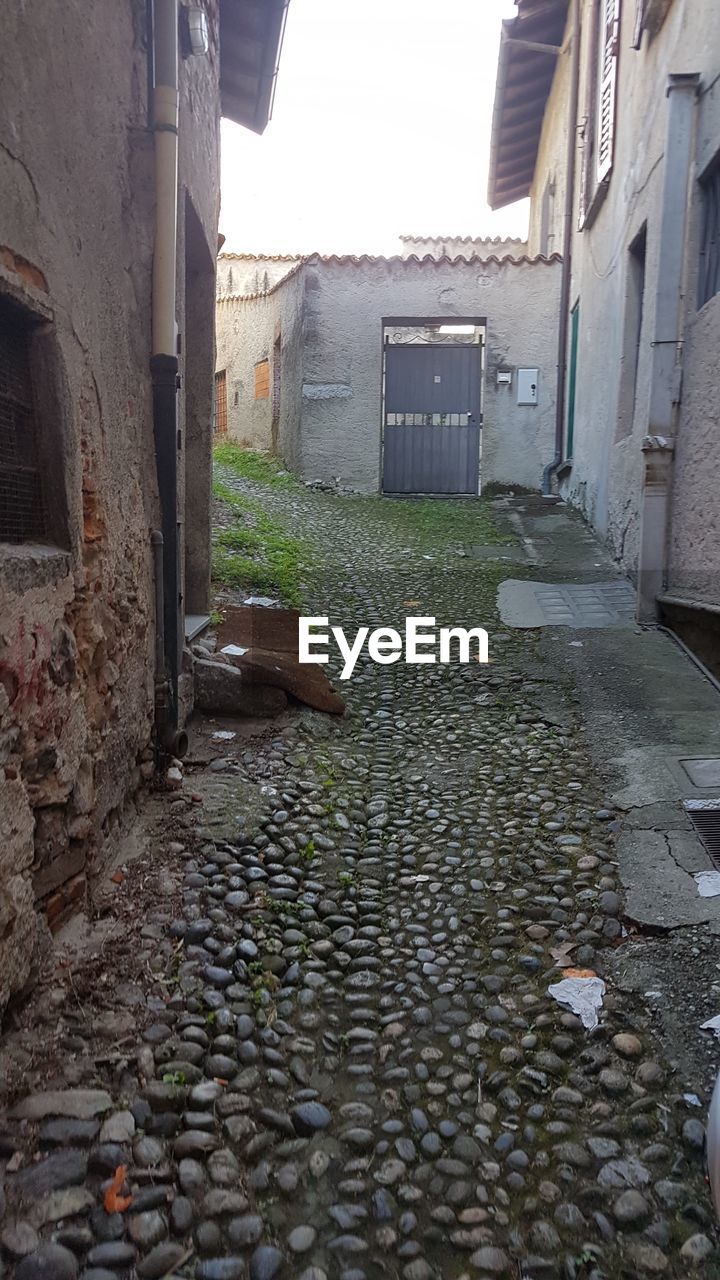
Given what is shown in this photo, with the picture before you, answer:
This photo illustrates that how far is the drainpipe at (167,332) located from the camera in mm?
3547

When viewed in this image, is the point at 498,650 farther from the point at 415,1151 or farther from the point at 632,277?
the point at 415,1151

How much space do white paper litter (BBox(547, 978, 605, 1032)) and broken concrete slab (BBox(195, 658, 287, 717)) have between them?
2467 millimetres

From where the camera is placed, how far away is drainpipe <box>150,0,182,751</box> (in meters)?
3.55

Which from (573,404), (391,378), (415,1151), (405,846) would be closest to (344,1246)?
(415,1151)

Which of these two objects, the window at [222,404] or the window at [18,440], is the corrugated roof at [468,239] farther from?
the window at [18,440]

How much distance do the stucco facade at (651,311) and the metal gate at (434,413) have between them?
2.27m

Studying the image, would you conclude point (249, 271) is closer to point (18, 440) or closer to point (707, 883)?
point (18, 440)

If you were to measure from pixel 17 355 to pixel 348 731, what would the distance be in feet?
8.75

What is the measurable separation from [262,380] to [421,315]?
3614 mm

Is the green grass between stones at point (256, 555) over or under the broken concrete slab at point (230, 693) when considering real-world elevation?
over

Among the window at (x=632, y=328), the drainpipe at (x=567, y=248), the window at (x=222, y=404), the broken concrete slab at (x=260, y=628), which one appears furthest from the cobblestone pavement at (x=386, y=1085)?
the window at (x=222, y=404)

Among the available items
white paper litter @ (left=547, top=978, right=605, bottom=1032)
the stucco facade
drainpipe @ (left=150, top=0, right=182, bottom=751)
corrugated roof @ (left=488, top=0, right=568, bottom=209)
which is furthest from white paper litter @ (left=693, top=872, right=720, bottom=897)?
corrugated roof @ (left=488, top=0, right=568, bottom=209)

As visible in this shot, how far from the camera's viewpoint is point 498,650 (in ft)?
19.2

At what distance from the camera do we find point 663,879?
3027 mm
